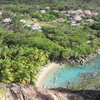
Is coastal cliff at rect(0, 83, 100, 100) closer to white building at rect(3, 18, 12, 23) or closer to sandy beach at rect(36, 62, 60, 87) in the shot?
sandy beach at rect(36, 62, 60, 87)

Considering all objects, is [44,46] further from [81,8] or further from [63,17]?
[81,8]

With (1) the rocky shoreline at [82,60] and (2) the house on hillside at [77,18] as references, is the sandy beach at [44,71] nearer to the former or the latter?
→ (1) the rocky shoreline at [82,60]

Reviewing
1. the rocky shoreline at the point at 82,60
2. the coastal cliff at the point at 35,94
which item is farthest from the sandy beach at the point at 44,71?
the coastal cliff at the point at 35,94

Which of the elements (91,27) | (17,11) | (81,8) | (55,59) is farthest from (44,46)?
(81,8)

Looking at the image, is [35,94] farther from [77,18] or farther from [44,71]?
[77,18]

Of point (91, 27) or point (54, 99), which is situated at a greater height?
point (54, 99)

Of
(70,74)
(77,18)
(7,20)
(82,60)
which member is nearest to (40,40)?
(82,60)
